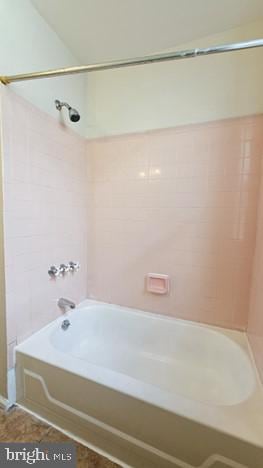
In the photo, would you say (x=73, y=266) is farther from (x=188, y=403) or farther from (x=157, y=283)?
(x=188, y=403)

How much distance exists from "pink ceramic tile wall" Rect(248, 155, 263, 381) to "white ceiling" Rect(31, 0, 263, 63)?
44.4 inches

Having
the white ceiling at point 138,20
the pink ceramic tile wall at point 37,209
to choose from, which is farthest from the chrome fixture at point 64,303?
the white ceiling at point 138,20

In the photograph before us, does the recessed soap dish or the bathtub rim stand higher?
the recessed soap dish

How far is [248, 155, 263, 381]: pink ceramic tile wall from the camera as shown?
1149mm

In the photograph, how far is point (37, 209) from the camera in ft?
4.47

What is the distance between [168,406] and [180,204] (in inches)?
48.9

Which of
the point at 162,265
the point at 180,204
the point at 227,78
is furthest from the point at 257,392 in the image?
the point at 227,78

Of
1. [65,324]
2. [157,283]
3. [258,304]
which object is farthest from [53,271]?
[258,304]

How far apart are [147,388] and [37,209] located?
1.22 metres

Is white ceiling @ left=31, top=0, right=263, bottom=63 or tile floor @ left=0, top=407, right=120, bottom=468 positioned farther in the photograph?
white ceiling @ left=31, top=0, right=263, bottom=63

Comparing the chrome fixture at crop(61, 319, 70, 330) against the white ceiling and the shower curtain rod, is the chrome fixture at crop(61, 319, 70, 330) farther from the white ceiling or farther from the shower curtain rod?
the white ceiling

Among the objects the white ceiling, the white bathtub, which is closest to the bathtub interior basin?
the white bathtub

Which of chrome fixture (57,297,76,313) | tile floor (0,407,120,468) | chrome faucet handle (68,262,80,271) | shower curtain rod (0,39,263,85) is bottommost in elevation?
tile floor (0,407,120,468)

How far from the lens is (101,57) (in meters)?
1.66
